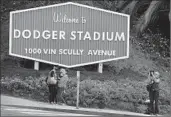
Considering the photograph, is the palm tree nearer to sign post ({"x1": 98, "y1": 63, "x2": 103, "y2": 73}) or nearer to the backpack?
sign post ({"x1": 98, "y1": 63, "x2": 103, "y2": 73})

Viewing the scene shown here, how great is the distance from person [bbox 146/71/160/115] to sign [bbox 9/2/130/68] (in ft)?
12.4

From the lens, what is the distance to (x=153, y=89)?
17344mm

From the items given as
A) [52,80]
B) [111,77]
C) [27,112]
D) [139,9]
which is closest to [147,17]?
[139,9]

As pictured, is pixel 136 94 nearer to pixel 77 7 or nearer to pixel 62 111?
pixel 62 111

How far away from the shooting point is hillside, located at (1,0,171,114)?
1870cm

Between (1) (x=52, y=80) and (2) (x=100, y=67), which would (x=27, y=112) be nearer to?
(1) (x=52, y=80)

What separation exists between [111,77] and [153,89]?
3939 mm

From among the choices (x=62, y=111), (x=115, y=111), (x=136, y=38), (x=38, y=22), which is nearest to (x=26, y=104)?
(x=62, y=111)

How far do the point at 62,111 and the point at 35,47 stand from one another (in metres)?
4.58

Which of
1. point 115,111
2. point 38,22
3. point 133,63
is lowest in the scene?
point 115,111

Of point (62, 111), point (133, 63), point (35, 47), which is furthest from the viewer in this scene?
point (133, 63)

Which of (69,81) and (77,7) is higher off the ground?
(77,7)

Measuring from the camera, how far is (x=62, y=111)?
1722 centimetres

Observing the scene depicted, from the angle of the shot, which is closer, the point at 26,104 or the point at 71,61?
the point at 26,104
